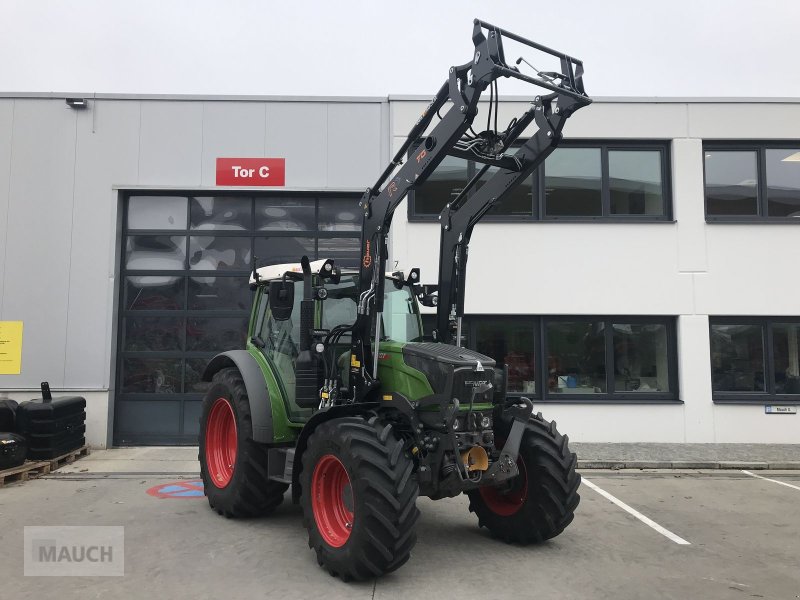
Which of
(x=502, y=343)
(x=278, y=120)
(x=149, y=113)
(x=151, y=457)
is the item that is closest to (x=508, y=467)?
(x=502, y=343)

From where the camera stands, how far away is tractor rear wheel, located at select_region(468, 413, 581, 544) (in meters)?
4.84

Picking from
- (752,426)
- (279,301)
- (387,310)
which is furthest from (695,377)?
(279,301)

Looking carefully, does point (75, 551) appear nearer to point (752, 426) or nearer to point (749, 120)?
point (752, 426)

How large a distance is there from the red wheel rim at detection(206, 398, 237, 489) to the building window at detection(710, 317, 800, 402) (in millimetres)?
8194

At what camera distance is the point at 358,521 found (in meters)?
4.07

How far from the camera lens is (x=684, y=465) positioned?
345 inches

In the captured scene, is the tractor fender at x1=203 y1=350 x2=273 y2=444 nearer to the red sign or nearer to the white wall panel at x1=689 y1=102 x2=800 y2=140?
the red sign

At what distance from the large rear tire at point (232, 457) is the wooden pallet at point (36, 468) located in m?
2.90

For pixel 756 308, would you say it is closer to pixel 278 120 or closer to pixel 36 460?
pixel 278 120

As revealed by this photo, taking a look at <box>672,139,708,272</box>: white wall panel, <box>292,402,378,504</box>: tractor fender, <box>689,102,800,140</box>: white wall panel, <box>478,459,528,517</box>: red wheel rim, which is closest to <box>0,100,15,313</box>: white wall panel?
<box>292,402,378,504</box>: tractor fender

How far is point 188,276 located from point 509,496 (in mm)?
7311

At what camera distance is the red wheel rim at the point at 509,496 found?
198 inches

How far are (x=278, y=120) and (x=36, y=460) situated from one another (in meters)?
6.37

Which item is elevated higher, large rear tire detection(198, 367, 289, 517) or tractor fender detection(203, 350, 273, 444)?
tractor fender detection(203, 350, 273, 444)
